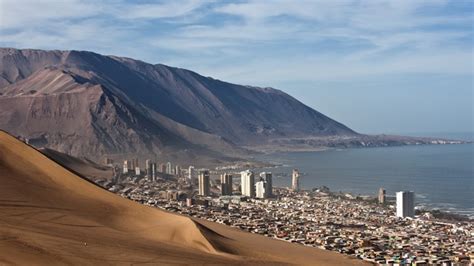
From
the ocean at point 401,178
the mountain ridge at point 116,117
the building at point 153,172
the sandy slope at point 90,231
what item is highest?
the mountain ridge at point 116,117

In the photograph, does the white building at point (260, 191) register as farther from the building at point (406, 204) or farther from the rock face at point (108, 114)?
the rock face at point (108, 114)

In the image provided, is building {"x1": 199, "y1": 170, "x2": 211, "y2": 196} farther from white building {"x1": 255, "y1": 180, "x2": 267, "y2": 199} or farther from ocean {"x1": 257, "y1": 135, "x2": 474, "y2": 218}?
ocean {"x1": 257, "y1": 135, "x2": 474, "y2": 218}

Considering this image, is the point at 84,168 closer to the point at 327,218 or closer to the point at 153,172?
the point at 153,172

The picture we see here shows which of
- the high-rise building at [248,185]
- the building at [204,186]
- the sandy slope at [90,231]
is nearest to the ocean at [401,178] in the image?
the high-rise building at [248,185]

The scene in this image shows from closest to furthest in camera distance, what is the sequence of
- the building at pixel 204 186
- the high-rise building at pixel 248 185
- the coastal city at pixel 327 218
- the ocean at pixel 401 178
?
the coastal city at pixel 327 218 → the building at pixel 204 186 → the high-rise building at pixel 248 185 → the ocean at pixel 401 178

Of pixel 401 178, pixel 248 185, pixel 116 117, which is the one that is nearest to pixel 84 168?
pixel 248 185

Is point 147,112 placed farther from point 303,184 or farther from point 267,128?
point 303,184

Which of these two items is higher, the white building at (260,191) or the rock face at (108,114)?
the rock face at (108,114)

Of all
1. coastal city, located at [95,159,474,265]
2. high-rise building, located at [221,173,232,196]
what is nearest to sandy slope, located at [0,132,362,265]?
coastal city, located at [95,159,474,265]
